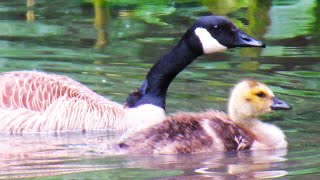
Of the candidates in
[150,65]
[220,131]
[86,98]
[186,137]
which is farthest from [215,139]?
[150,65]

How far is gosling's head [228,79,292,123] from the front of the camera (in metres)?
10.2

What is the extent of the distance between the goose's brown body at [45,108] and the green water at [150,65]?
8.6 inches

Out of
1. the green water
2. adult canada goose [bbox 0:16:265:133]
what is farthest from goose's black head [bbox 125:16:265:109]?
the green water

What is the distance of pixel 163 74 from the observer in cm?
1207

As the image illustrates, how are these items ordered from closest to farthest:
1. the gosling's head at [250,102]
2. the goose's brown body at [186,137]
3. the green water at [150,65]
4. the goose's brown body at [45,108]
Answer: the green water at [150,65]
the goose's brown body at [186,137]
the gosling's head at [250,102]
the goose's brown body at [45,108]

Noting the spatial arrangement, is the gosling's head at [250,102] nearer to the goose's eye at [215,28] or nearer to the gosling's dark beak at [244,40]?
the gosling's dark beak at [244,40]

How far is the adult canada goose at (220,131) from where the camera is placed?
983cm

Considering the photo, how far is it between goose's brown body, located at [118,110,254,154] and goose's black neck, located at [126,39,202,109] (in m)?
2.05

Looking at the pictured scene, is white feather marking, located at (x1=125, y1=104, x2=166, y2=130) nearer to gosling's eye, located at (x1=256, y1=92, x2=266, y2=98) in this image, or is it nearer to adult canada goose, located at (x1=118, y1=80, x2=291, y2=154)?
adult canada goose, located at (x1=118, y1=80, x2=291, y2=154)

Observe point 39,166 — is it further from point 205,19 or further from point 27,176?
point 205,19

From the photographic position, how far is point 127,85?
1340 centimetres

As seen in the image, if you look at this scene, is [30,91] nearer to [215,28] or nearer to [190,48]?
[190,48]

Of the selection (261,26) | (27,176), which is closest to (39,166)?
(27,176)

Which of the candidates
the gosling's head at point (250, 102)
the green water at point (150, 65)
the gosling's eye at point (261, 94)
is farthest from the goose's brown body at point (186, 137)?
the gosling's eye at point (261, 94)
